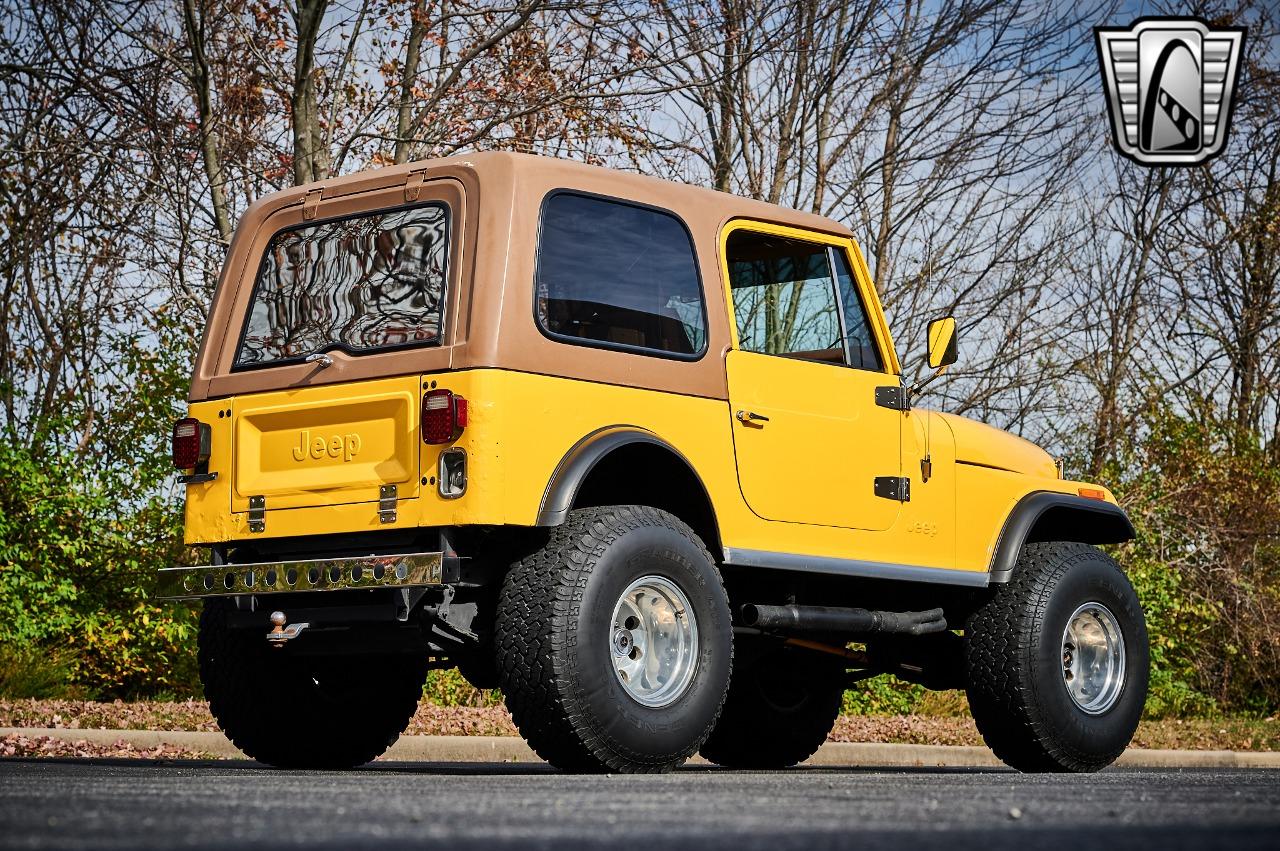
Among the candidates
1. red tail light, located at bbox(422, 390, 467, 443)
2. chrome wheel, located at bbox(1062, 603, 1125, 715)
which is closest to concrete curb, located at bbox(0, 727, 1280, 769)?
chrome wheel, located at bbox(1062, 603, 1125, 715)

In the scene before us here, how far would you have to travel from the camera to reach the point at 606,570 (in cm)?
686

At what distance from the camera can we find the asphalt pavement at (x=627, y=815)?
3.83 m

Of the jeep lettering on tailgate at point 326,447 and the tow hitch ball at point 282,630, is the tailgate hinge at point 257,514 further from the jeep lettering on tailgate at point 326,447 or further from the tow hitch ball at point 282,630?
the tow hitch ball at point 282,630

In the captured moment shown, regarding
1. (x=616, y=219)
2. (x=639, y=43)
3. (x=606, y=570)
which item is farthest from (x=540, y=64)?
(x=606, y=570)

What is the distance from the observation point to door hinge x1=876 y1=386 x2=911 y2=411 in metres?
8.59

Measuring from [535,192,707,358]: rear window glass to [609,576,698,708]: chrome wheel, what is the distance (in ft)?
3.47

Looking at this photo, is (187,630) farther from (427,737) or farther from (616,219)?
(616,219)

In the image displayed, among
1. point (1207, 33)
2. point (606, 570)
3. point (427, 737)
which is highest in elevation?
point (1207, 33)

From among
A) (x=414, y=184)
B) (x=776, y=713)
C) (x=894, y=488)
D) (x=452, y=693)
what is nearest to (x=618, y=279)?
(x=414, y=184)

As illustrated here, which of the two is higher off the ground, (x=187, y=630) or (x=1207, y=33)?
(x=1207, y=33)

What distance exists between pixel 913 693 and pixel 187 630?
638 centimetres

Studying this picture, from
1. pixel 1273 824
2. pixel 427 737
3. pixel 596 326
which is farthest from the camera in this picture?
pixel 427 737

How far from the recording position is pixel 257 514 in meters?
7.41

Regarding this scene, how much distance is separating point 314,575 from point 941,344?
3.47 meters
